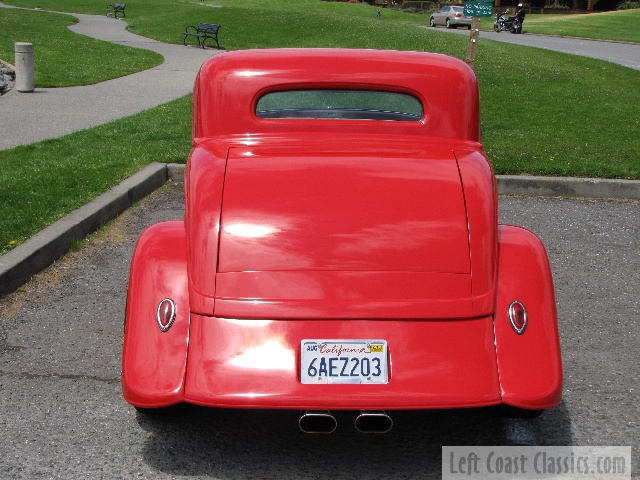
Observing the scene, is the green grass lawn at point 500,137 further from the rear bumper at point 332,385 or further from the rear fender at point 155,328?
the rear bumper at point 332,385

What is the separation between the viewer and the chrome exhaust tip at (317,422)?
132 inches

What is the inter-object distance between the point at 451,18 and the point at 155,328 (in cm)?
4860

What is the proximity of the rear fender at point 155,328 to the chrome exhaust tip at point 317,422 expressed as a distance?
1.58 ft

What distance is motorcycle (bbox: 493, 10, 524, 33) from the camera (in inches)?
1738

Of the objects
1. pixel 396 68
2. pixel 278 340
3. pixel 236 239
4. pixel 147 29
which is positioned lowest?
pixel 147 29

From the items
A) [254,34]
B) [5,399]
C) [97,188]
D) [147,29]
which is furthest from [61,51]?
[5,399]

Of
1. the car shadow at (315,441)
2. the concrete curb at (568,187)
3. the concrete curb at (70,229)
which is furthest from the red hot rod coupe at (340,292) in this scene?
the concrete curb at (568,187)

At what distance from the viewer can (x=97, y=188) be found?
7848mm

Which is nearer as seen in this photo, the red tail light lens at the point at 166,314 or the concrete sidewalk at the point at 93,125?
the red tail light lens at the point at 166,314

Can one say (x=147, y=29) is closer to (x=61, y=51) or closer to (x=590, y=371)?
(x=61, y=51)

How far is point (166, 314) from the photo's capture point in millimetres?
3717

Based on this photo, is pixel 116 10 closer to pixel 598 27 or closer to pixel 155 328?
pixel 598 27

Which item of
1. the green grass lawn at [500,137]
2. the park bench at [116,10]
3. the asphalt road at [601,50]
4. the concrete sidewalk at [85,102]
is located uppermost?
the green grass lawn at [500,137]

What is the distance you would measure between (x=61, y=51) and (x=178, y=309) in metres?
20.3
